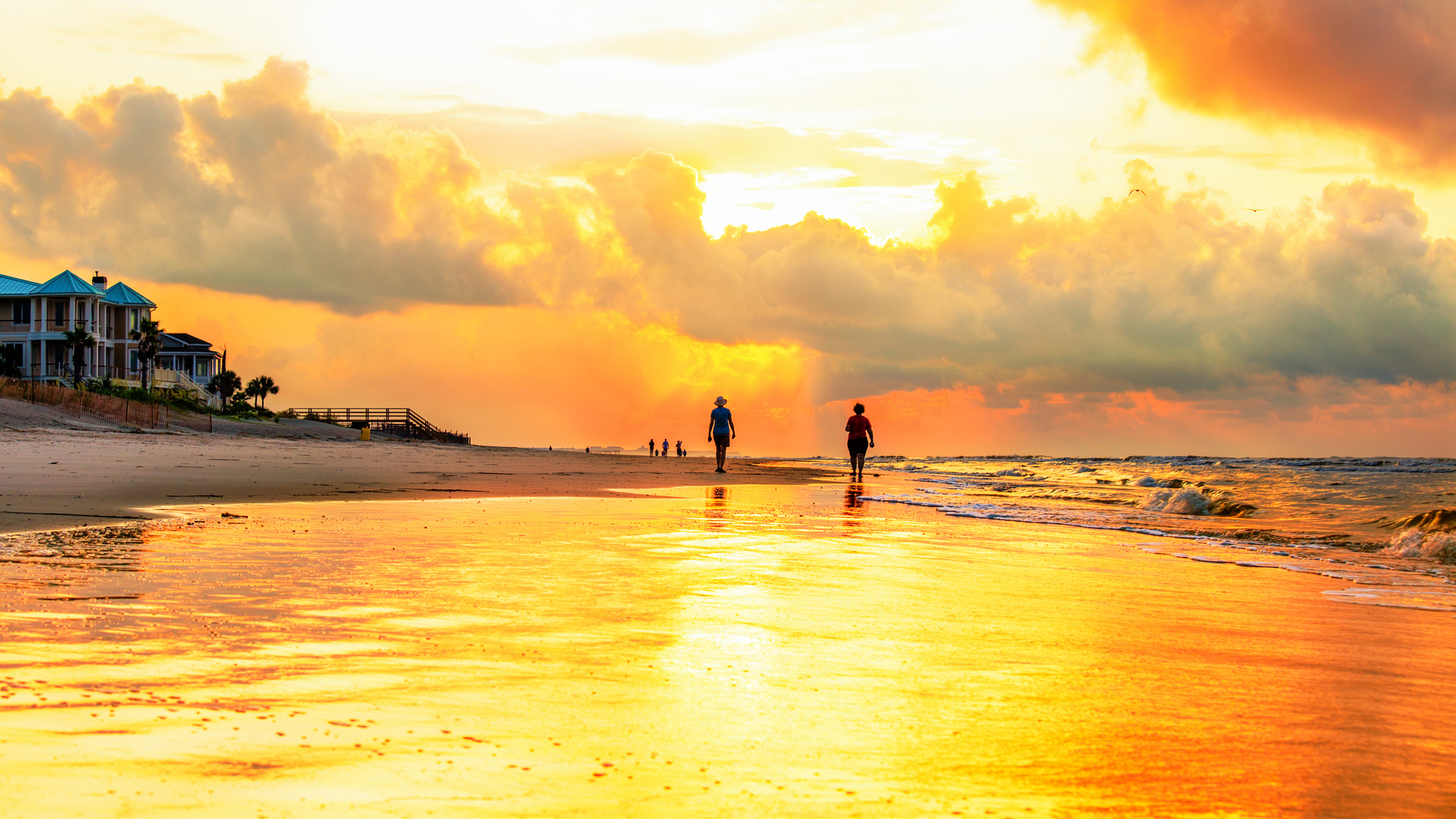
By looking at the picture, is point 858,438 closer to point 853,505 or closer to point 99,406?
point 853,505

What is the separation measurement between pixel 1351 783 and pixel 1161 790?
600 mm

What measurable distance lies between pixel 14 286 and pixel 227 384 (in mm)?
14456

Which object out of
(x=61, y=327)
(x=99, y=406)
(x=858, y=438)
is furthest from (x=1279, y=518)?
(x=61, y=327)

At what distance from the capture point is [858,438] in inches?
1123

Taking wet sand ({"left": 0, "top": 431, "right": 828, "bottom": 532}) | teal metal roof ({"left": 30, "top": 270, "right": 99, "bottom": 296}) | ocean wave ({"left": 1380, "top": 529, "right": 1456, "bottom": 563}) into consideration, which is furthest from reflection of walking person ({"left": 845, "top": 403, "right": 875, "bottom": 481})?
teal metal roof ({"left": 30, "top": 270, "right": 99, "bottom": 296})

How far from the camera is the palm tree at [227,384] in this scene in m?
73.8

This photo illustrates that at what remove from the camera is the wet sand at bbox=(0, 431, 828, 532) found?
11.6 m

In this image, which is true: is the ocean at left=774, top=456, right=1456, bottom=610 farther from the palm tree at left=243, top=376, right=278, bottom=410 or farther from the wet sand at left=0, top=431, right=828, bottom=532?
the palm tree at left=243, top=376, right=278, bottom=410

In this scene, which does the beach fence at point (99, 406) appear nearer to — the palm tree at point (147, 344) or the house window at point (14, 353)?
the palm tree at point (147, 344)

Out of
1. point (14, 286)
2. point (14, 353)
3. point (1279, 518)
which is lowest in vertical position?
point (1279, 518)

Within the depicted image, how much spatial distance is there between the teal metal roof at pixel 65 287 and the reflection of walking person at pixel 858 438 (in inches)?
2334

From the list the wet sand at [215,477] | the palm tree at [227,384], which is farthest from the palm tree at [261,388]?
the wet sand at [215,477]

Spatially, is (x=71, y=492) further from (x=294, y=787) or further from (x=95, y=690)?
(x=294, y=787)

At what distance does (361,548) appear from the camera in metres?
7.80
